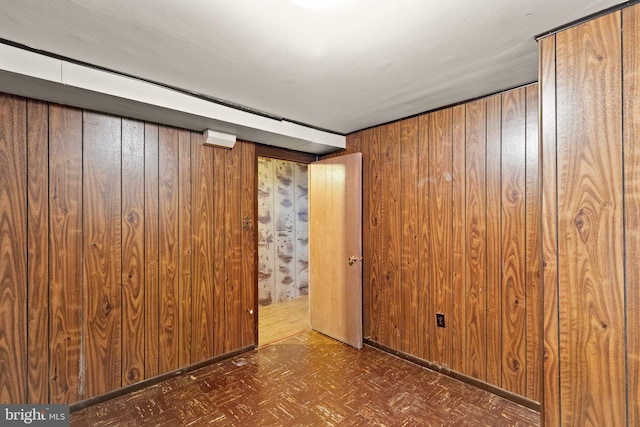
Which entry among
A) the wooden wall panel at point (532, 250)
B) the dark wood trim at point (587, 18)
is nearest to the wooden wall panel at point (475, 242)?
the wooden wall panel at point (532, 250)

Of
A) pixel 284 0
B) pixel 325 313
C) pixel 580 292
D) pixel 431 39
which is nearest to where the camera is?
pixel 284 0

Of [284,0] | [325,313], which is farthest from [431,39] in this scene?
[325,313]

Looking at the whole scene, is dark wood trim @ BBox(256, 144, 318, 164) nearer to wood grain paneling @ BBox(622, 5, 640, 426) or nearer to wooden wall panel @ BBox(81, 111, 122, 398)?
wooden wall panel @ BBox(81, 111, 122, 398)

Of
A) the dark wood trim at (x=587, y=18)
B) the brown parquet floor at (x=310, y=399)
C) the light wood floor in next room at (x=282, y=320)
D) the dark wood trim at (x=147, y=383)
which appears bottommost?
the light wood floor in next room at (x=282, y=320)

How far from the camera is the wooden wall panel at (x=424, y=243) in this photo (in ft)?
8.29

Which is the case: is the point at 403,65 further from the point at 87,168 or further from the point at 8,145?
the point at 8,145

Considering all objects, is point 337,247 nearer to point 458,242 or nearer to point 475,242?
point 458,242

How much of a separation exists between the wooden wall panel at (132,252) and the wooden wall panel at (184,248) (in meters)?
0.28

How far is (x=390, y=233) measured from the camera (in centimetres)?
283

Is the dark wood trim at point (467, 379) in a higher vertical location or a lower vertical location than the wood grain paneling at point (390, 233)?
lower

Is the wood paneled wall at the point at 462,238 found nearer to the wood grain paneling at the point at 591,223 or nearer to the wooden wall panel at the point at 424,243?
the wooden wall panel at the point at 424,243

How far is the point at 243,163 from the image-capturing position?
9.45ft

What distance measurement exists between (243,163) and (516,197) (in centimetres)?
234

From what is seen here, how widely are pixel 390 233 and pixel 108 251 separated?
2357 millimetres
